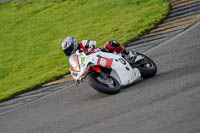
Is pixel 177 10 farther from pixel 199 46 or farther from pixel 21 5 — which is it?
pixel 21 5

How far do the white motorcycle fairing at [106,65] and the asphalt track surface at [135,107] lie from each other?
0.77 feet

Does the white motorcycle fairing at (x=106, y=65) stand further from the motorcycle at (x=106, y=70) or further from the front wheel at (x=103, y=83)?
the front wheel at (x=103, y=83)

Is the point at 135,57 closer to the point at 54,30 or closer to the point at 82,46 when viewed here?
the point at 82,46

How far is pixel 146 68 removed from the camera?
30.7 feet

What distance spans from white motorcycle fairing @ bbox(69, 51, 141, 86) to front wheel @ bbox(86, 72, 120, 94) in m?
0.16

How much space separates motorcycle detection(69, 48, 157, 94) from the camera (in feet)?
28.5

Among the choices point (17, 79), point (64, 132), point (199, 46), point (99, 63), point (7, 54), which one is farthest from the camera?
point (7, 54)

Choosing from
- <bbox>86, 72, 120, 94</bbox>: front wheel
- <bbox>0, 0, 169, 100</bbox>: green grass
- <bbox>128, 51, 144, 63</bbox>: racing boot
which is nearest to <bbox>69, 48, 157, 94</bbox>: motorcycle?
<bbox>86, 72, 120, 94</bbox>: front wheel

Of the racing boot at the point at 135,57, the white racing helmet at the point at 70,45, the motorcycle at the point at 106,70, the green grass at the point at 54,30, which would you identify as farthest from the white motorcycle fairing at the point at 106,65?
the green grass at the point at 54,30

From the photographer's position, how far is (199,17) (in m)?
14.2

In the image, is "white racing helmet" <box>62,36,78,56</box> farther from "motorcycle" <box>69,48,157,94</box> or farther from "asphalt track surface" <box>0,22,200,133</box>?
"asphalt track surface" <box>0,22,200,133</box>

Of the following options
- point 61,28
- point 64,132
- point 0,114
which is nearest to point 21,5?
point 61,28

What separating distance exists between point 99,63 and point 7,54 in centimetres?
1223

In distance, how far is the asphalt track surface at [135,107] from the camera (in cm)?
610
